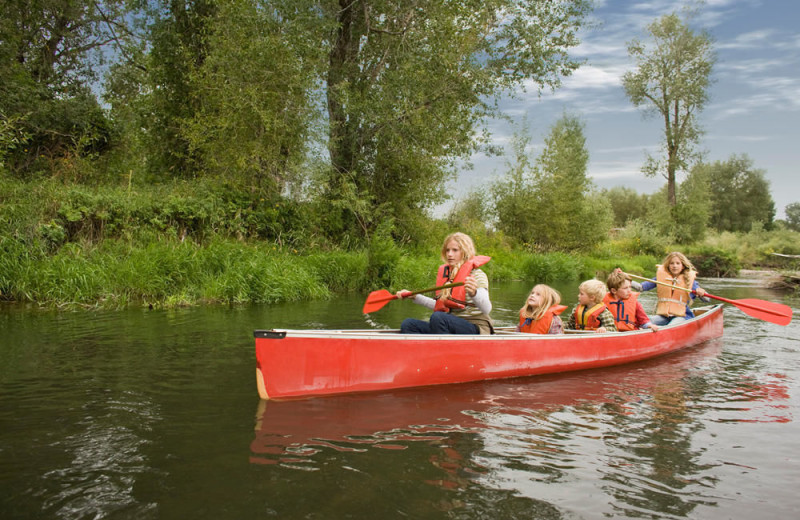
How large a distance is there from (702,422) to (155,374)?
4.25 m

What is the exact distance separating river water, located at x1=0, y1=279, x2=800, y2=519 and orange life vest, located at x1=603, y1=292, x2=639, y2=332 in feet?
2.49

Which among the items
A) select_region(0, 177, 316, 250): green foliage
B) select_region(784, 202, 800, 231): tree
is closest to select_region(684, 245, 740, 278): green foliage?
select_region(0, 177, 316, 250): green foliage

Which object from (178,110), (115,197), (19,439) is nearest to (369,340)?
(19,439)

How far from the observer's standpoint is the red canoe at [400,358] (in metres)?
4.21

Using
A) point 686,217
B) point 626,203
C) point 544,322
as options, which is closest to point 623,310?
point 544,322

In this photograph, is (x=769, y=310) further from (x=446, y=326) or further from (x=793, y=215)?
(x=793, y=215)

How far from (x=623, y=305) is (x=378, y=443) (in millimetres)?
4296

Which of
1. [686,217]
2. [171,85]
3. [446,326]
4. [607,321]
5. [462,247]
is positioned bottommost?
[607,321]

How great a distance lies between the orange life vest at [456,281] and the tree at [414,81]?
8.72 m

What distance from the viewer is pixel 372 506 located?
8.63 feet

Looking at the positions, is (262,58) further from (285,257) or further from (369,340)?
(369,340)

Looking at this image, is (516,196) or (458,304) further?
(516,196)

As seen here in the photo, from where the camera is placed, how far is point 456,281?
16.4 ft

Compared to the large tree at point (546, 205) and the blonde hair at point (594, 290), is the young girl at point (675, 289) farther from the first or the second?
the large tree at point (546, 205)
